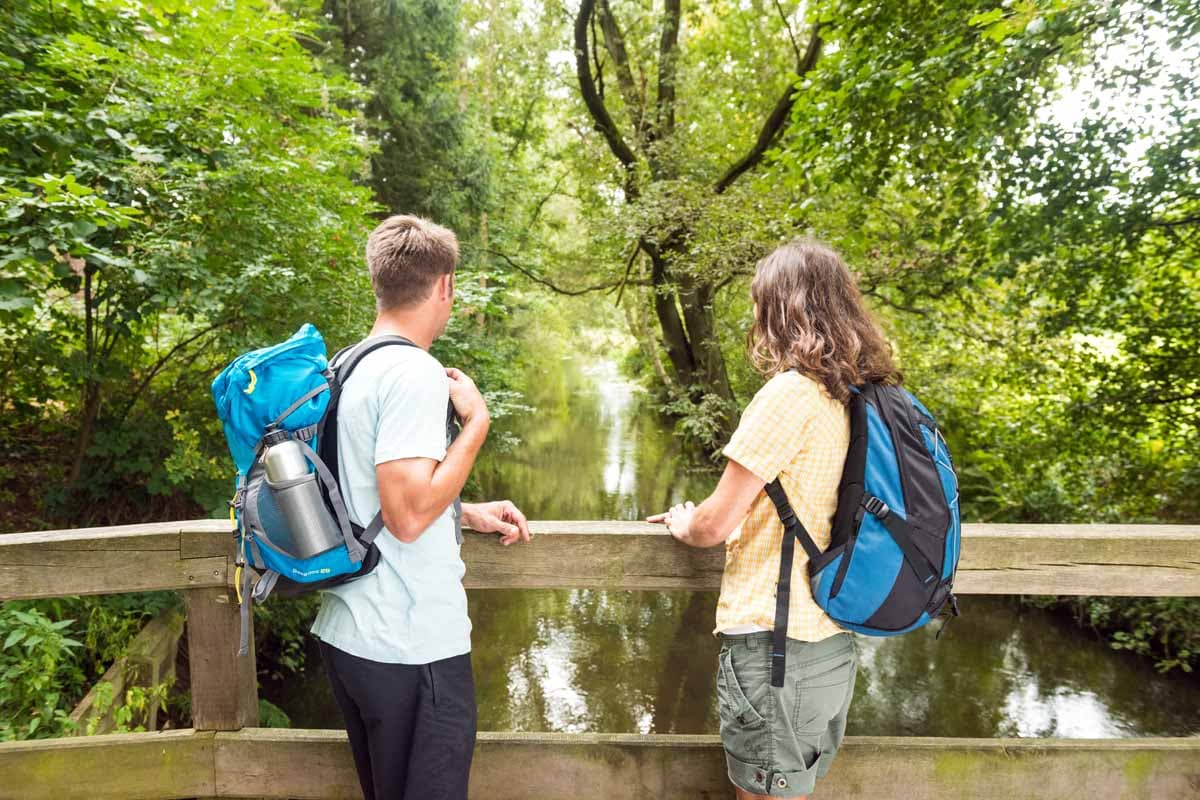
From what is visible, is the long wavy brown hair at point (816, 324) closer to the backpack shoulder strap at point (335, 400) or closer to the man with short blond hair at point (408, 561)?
the man with short blond hair at point (408, 561)

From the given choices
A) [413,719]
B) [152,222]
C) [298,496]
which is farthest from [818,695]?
[152,222]

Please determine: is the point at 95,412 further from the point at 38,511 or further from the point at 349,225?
the point at 349,225

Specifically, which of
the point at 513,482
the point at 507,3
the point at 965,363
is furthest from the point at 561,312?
the point at 965,363

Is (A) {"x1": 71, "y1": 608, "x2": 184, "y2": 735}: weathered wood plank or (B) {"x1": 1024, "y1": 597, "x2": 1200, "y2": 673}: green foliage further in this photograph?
(B) {"x1": 1024, "y1": 597, "x2": 1200, "y2": 673}: green foliage

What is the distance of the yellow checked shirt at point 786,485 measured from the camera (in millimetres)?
1392

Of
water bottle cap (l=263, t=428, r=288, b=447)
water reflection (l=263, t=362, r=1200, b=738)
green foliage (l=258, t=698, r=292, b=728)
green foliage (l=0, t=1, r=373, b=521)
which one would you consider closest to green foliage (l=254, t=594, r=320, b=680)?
water reflection (l=263, t=362, r=1200, b=738)

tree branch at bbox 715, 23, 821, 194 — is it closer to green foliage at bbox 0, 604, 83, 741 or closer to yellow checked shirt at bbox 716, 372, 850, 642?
green foliage at bbox 0, 604, 83, 741

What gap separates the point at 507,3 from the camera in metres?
15.8

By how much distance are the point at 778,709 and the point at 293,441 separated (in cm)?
115

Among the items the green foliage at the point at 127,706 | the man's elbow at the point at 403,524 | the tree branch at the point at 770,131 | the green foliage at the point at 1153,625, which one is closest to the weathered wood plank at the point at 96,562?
the man's elbow at the point at 403,524

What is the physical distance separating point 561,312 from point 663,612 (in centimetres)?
1943

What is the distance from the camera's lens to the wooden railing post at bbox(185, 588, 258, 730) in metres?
1.86

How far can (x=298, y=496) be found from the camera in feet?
4.38

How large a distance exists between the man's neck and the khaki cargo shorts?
96cm
